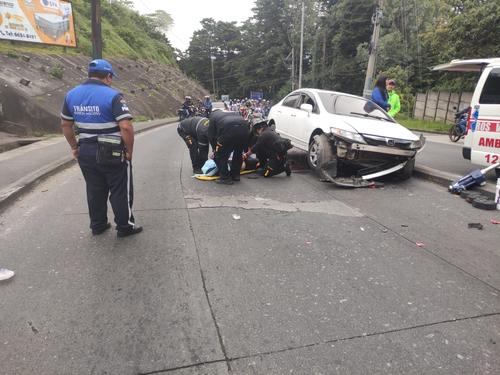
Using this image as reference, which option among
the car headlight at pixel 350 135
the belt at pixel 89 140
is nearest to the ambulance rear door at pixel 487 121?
the car headlight at pixel 350 135

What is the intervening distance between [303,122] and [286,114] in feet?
3.47

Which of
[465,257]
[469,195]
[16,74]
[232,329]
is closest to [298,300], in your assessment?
[232,329]

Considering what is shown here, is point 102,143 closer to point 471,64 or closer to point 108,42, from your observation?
point 471,64

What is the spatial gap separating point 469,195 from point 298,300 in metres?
4.44

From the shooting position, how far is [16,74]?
1617 centimetres

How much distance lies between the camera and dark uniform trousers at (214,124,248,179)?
20.7 feet

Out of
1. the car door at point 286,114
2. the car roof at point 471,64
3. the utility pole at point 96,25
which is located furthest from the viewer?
the utility pole at point 96,25

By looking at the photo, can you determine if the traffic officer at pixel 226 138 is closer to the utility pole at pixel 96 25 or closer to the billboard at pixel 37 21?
the utility pole at pixel 96 25

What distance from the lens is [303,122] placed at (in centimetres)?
791

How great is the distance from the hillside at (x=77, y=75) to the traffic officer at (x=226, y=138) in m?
10.1

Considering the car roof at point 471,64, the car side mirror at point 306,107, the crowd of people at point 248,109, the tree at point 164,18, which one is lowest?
the crowd of people at point 248,109

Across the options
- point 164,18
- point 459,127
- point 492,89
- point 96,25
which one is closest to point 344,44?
point 459,127

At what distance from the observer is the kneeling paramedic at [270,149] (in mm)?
7023

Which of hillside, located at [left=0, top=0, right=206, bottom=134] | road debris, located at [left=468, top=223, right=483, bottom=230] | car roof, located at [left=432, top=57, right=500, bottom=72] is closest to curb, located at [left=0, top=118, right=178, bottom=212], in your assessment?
hillside, located at [left=0, top=0, right=206, bottom=134]
